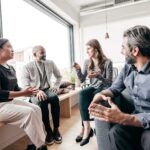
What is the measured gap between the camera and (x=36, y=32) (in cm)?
309

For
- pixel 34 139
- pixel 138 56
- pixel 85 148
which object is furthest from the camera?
pixel 85 148

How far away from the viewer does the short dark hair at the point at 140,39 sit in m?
1.22

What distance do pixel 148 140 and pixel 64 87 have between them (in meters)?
2.06

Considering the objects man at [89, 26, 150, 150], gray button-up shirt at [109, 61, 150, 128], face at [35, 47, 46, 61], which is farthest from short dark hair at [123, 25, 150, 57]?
face at [35, 47, 46, 61]

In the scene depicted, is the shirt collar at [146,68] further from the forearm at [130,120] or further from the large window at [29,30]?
the large window at [29,30]

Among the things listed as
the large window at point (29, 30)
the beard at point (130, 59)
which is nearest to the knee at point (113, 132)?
the beard at point (130, 59)

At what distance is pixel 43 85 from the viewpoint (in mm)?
2336

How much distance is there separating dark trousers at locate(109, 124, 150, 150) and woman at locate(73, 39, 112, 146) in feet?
2.82

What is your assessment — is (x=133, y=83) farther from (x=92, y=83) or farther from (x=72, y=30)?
(x=72, y=30)

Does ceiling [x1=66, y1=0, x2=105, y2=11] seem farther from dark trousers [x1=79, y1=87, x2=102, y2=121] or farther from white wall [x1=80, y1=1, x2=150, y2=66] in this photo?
dark trousers [x1=79, y1=87, x2=102, y2=121]

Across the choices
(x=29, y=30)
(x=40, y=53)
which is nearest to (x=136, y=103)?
(x=40, y=53)

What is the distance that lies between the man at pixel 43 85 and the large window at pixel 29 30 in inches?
18.4

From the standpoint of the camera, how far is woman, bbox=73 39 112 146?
2.03 m

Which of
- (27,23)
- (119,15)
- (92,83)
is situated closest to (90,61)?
(92,83)
